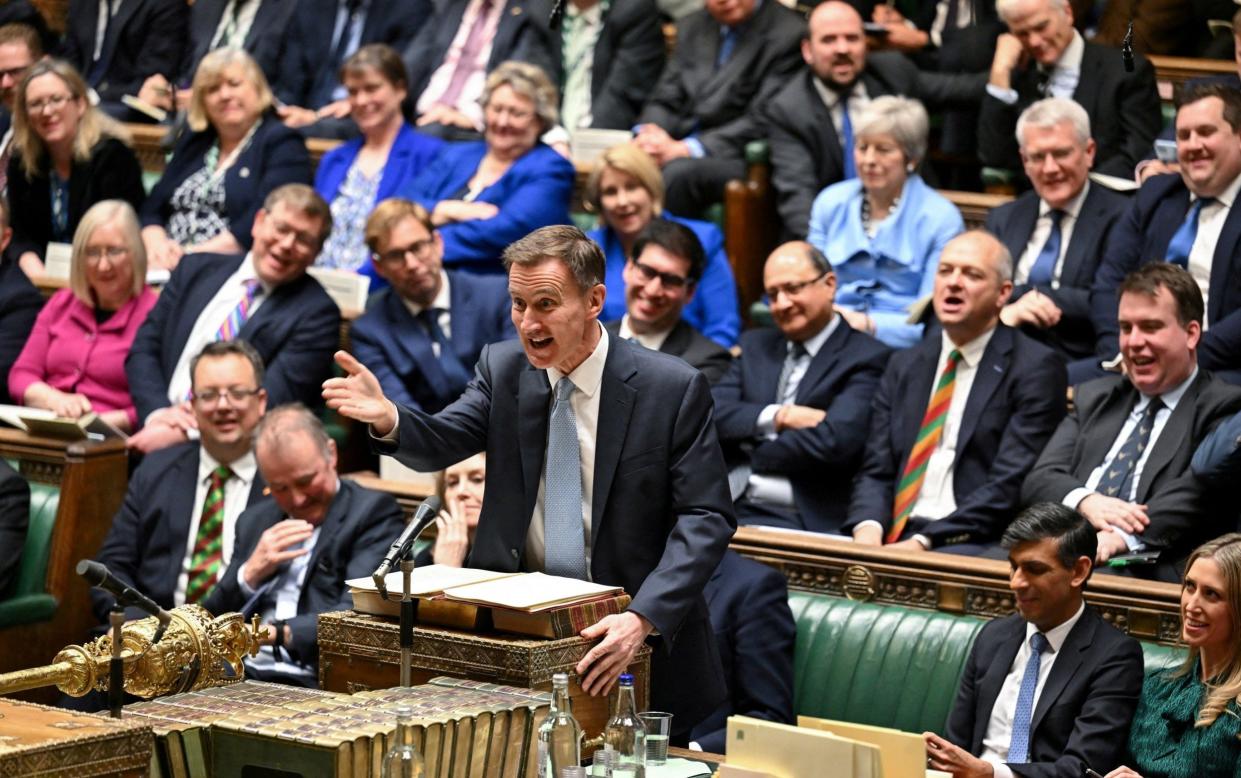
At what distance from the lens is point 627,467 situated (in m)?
3.28

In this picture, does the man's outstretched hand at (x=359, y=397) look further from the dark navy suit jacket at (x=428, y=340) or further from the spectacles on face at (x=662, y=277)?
the dark navy suit jacket at (x=428, y=340)

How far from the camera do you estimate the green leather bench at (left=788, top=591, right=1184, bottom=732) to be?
411cm

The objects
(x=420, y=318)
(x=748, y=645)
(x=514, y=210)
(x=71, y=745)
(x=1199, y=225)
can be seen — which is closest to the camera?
(x=71, y=745)

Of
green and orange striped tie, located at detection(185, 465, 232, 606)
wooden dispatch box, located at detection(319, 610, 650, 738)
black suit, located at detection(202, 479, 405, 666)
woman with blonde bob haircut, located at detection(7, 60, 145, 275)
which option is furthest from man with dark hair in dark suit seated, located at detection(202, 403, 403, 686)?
woman with blonde bob haircut, located at detection(7, 60, 145, 275)

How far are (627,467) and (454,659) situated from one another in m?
0.50

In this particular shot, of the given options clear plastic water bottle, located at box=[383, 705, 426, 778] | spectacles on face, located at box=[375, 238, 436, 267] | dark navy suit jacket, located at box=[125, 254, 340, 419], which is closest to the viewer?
clear plastic water bottle, located at box=[383, 705, 426, 778]

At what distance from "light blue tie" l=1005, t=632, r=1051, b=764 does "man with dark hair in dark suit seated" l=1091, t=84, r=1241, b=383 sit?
1.37m

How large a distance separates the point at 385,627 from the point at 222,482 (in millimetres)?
2067

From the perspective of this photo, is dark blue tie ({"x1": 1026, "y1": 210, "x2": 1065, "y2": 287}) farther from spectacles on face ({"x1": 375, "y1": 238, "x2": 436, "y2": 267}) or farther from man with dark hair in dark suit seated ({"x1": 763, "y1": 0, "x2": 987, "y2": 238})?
spectacles on face ({"x1": 375, "y1": 238, "x2": 436, "y2": 267})

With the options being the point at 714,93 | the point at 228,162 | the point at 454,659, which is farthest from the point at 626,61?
the point at 454,659

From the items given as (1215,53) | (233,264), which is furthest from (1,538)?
(1215,53)

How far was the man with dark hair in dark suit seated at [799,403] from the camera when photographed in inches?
194

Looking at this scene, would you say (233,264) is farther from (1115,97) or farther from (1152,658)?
(1152,658)

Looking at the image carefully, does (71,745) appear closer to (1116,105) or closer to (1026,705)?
(1026,705)
